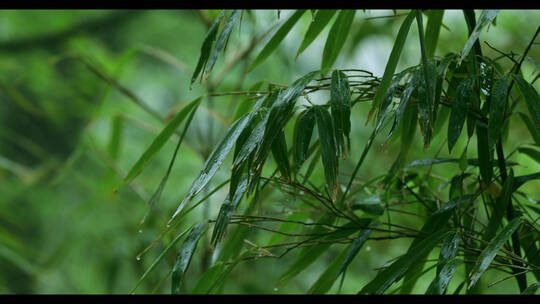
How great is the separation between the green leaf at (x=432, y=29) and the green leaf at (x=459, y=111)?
0.45 ft

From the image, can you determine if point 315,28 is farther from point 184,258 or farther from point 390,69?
point 184,258

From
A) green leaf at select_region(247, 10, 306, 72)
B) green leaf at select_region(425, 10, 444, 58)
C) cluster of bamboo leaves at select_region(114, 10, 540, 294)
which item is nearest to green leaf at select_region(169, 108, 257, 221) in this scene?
cluster of bamboo leaves at select_region(114, 10, 540, 294)

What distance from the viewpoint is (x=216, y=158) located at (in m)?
0.36

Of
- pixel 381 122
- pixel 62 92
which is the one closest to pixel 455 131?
pixel 381 122

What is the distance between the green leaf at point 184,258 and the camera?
1.29ft

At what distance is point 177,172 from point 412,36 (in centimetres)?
82

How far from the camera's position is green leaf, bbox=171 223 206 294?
1.29 ft

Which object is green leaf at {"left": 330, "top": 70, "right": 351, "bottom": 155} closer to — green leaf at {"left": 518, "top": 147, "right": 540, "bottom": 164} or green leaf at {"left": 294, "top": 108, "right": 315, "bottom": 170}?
green leaf at {"left": 294, "top": 108, "right": 315, "bottom": 170}

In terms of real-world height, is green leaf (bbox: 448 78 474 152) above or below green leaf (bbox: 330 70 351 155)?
above

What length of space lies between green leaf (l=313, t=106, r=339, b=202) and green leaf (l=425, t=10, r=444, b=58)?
18 cm

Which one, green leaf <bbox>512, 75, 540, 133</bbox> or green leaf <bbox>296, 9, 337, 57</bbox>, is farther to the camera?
green leaf <bbox>296, 9, 337, 57</bbox>

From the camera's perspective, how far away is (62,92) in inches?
75.8

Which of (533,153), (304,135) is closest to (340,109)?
(304,135)
